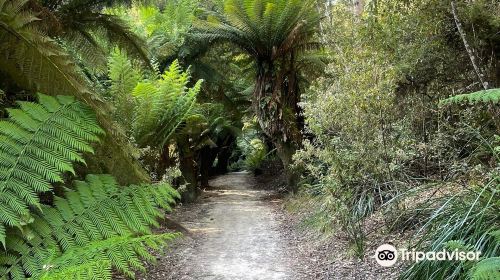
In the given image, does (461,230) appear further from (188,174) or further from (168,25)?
(168,25)

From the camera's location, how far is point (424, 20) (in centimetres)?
513

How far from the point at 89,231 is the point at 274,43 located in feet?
22.4

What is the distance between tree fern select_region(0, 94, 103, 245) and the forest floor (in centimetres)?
128

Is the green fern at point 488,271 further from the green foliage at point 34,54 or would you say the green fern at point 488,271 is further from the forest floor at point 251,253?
the green foliage at point 34,54

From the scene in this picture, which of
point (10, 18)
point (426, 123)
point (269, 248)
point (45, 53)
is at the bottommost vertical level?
point (269, 248)

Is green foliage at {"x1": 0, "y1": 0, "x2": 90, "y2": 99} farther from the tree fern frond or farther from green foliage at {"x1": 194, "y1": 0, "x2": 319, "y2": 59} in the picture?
green foliage at {"x1": 194, "y1": 0, "x2": 319, "y2": 59}

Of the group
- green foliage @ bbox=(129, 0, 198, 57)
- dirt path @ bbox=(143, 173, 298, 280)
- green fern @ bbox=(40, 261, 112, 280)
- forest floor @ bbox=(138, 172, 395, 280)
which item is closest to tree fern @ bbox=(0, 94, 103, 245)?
green fern @ bbox=(40, 261, 112, 280)

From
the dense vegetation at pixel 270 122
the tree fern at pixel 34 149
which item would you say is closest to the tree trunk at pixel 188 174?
the dense vegetation at pixel 270 122

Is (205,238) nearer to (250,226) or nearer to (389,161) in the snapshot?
(250,226)

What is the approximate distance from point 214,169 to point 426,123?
15589mm

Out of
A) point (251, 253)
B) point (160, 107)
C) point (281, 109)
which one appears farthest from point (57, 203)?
point (281, 109)

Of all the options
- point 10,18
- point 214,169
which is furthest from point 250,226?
point 214,169

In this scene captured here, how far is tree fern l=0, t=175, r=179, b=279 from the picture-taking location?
6.19 feet

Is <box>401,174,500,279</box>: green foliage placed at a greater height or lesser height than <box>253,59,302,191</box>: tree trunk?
lesser
